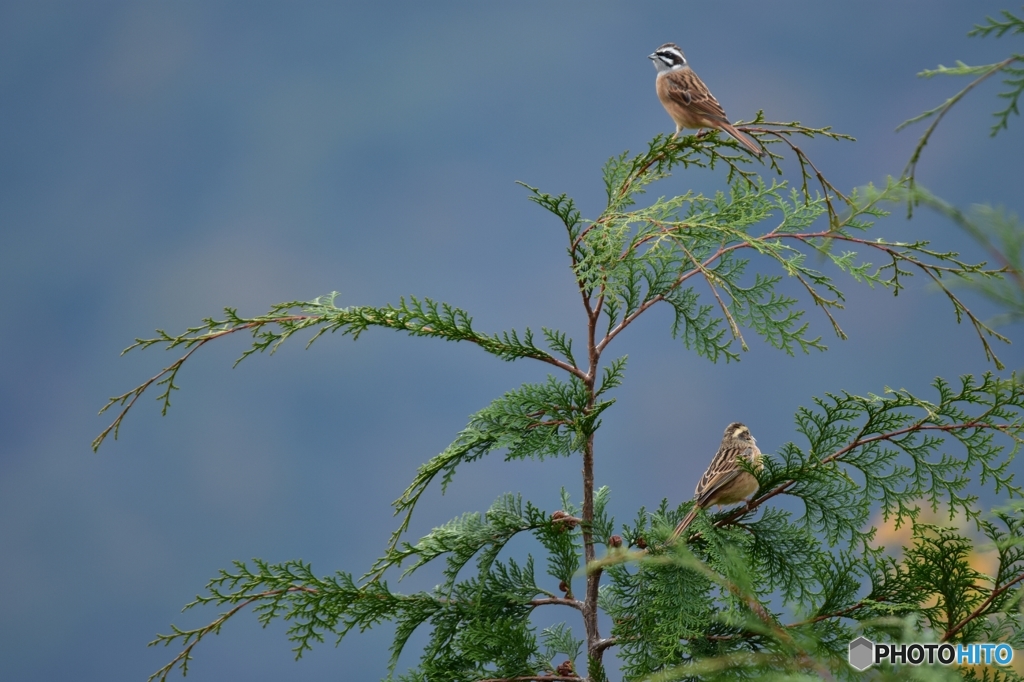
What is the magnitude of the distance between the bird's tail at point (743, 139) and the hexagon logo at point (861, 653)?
154cm

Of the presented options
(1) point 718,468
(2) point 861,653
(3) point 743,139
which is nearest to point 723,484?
(1) point 718,468

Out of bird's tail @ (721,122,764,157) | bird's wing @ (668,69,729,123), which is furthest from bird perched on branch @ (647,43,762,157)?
bird's tail @ (721,122,764,157)

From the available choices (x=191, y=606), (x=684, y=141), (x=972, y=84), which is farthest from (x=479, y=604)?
(x=972, y=84)

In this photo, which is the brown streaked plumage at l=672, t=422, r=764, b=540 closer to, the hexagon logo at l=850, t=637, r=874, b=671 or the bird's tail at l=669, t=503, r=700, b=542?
the bird's tail at l=669, t=503, r=700, b=542

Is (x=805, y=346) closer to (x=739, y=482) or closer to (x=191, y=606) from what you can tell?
(x=739, y=482)

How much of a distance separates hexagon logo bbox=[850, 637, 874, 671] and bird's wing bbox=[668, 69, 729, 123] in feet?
7.42

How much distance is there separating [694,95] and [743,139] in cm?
109

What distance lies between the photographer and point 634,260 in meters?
2.79

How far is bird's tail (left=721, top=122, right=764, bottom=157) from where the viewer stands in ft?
10.5

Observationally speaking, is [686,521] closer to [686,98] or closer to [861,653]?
[861,653]

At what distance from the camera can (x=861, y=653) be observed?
2.79 meters

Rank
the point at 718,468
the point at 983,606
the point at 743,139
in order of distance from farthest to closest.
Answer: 1. the point at 743,139
2. the point at 718,468
3. the point at 983,606

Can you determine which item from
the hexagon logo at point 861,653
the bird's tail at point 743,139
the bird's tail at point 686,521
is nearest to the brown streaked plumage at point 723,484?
the bird's tail at point 686,521

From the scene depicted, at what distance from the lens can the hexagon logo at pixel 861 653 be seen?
2787 mm
